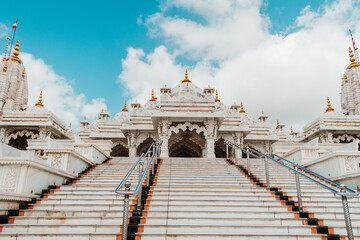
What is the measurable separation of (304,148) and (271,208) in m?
6.17

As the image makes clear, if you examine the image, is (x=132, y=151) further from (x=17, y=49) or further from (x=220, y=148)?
(x=17, y=49)

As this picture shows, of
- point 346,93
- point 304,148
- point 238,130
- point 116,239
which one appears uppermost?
point 346,93

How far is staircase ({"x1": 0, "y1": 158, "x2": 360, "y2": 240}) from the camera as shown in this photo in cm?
468

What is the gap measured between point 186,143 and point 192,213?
15663 mm

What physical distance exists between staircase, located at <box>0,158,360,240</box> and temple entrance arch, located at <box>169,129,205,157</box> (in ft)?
33.3

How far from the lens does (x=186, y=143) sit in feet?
69.6

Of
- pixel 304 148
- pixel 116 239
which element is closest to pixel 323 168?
Result: pixel 304 148

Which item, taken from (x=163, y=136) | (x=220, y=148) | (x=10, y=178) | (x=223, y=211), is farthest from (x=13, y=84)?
(x=223, y=211)

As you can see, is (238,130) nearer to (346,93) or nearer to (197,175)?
(197,175)

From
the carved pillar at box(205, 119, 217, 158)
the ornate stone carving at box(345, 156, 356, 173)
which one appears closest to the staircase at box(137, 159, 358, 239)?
the ornate stone carving at box(345, 156, 356, 173)

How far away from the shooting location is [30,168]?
6262mm

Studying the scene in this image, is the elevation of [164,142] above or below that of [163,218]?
above

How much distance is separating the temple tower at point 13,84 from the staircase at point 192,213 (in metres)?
26.1

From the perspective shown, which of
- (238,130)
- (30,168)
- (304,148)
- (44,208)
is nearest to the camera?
(44,208)
